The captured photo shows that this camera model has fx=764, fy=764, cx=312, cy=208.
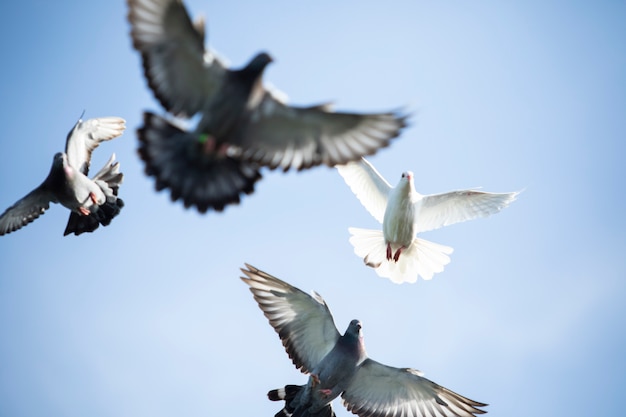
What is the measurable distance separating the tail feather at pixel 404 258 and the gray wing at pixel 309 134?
4949 mm

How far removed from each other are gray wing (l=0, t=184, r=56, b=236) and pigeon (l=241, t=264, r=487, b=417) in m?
3.33

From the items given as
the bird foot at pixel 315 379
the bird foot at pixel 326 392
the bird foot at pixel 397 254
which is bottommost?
the bird foot at pixel 326 392

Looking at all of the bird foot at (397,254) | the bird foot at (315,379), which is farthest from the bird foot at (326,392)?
the bird foot at (397,254)

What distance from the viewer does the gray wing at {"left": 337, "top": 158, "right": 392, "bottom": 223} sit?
469 inches

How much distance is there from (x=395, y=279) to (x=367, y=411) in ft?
7.67

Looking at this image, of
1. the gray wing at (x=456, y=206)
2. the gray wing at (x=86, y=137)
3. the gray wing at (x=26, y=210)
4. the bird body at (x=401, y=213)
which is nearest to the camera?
→ the gray wing at (x=26, y=210)

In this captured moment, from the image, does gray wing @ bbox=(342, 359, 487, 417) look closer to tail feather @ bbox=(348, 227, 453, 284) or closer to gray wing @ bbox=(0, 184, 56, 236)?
tail feather @ bbox=(348, 227, 453, 284)

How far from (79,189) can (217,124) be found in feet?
15.1

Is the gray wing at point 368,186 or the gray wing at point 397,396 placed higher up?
the gray wing at point 368,186

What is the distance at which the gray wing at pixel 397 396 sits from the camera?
9969mm

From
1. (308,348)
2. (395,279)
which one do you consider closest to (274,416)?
(308,348)

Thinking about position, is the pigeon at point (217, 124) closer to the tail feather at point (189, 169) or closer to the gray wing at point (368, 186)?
the tail feather at point (189, 169)

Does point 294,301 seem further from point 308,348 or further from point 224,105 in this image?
point 224,105

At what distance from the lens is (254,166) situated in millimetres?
7168
